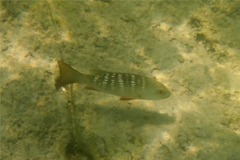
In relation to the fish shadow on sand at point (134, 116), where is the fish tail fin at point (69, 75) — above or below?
above

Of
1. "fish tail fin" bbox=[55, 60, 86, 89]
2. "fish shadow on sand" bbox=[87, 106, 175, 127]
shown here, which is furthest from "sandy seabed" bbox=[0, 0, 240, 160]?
"fish tail fin" bbox=[55, 60, 86, 89]

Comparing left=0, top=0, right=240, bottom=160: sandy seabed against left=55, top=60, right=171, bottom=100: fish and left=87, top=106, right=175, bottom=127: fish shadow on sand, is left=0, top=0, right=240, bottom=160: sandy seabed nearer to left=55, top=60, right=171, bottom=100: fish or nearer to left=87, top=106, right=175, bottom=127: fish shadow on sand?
left=87, top=106, right=175, bottom=127: fish shadow on sand

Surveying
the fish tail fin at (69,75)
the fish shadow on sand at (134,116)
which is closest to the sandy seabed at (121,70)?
the fish shadow on sand at (134,116)

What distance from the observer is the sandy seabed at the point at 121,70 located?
3.79 metres

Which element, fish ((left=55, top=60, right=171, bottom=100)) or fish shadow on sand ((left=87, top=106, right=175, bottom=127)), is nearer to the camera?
fish ((left=55, top=60, right=171, bottom=100))

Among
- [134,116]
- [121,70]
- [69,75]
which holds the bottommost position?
[134,116]

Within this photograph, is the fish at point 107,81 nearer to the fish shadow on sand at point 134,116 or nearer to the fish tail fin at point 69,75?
the fish tail fin at point 69,75

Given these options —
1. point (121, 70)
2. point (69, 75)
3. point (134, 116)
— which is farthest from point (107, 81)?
point (121, 70)

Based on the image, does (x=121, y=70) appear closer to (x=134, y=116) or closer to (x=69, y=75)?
(x=134, y=116)

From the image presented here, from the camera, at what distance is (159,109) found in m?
4.30

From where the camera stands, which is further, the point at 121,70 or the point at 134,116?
the point at 121,70

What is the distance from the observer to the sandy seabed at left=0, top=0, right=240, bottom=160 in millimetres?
3795

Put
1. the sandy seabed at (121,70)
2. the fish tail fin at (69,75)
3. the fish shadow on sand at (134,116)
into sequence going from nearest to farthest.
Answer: the fish tail fin at (69,75) → the sandy seabed at (121,70) → the fish shadow on sand at (134,116)

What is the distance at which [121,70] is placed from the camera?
14.8ft
